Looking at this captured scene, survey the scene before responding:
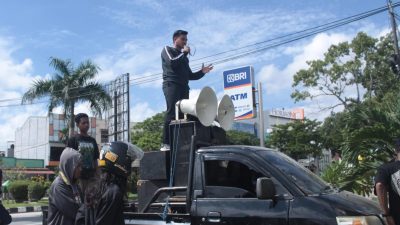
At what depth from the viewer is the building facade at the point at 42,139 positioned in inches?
2470

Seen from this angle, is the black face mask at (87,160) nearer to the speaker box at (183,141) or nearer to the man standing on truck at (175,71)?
the speaker box at (183,141)

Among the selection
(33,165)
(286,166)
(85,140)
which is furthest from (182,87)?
(33,165)

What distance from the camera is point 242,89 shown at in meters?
19.3

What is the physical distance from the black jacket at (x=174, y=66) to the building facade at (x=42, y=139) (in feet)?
181

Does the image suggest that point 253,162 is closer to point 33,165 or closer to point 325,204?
point 325,204

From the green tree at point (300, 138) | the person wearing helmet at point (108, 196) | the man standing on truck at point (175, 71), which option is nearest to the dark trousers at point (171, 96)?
the man standing on truck at point (175, 71)

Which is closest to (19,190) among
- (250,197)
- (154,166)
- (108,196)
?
(154,166)

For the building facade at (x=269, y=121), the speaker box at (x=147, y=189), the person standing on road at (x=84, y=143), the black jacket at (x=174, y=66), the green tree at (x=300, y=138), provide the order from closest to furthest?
the person standing on road at (x=84, y=143)
the speaker box at (x=147, y=189)
the black jacket at (x=174, y=66)
the green tree at (x=300, y=138)
the building facade at (x=269, y=121)

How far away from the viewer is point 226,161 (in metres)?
4.99

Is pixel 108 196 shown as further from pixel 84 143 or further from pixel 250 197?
pixel 84 143

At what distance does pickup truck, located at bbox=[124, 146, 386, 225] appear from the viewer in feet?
14.2

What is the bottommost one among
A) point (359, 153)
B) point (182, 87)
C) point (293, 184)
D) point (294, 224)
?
point (294, 224)

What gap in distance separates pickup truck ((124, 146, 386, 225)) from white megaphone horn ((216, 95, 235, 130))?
1251mm

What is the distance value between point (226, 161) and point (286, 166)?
2.04 ft
